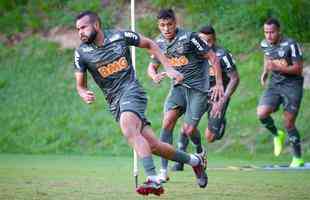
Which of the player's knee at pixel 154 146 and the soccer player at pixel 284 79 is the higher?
the soccer player at pixel 284 79

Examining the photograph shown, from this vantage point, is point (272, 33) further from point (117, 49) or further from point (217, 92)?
point (117, 49)

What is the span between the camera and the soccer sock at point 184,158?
1045 cm

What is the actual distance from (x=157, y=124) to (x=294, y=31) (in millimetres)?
3957

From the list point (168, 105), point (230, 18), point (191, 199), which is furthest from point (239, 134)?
point (191, 199)

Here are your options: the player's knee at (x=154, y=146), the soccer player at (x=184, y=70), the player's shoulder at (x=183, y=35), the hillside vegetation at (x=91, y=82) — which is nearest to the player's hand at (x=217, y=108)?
the soccer player at (x=184, y=70)

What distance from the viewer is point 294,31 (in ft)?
73.3

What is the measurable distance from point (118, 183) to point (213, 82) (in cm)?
339

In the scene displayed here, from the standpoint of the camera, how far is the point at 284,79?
51.2 ft

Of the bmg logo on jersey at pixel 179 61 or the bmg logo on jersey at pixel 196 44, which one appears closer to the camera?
the bmg logo on jersey at pixel 196 44

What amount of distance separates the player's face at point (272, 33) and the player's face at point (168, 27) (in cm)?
310

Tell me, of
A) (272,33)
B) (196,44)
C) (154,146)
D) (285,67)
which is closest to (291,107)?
(285,67)

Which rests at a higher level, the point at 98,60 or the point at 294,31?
the point at 294,31

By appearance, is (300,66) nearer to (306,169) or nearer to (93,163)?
(306,169)

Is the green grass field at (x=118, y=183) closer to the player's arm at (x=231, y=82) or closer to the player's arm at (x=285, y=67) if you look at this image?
the player's arm at (x=231, y=82)
